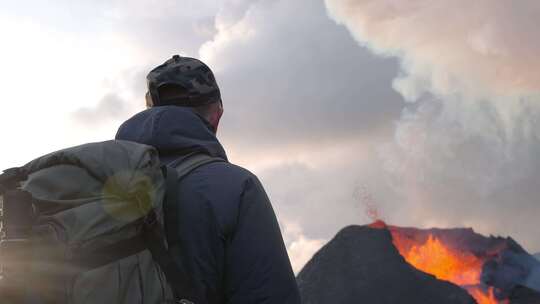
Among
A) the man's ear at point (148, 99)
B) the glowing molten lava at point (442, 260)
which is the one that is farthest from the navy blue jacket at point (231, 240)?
the glowing molten lava at point (442, 260)

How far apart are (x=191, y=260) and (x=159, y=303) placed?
278 mm

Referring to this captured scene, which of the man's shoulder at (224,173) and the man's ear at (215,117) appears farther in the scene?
the man's ear at (215,117)

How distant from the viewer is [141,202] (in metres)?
2.57

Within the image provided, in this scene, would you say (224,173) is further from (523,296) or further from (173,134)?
(523,296)

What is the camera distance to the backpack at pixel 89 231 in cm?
239

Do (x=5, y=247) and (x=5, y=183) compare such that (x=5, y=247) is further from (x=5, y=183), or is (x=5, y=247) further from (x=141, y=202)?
(x=141, y=202)

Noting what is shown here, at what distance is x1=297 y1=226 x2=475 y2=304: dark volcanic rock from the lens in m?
24.8

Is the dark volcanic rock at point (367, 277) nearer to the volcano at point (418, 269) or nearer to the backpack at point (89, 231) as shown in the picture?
the volcano at point (418, 269)

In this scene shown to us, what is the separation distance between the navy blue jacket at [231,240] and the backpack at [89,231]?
0.43 ft

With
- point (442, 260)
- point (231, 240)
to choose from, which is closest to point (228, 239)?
point (231, 240)

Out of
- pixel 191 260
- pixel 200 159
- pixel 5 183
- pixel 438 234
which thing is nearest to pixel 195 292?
pixel 191 260

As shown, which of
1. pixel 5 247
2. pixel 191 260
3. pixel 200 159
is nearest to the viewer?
pixel 5 247

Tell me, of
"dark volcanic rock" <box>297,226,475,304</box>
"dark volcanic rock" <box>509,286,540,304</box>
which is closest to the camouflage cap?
"dark volcanic rock" <box>297,226,475,304</box>

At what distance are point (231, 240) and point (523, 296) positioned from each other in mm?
25865
